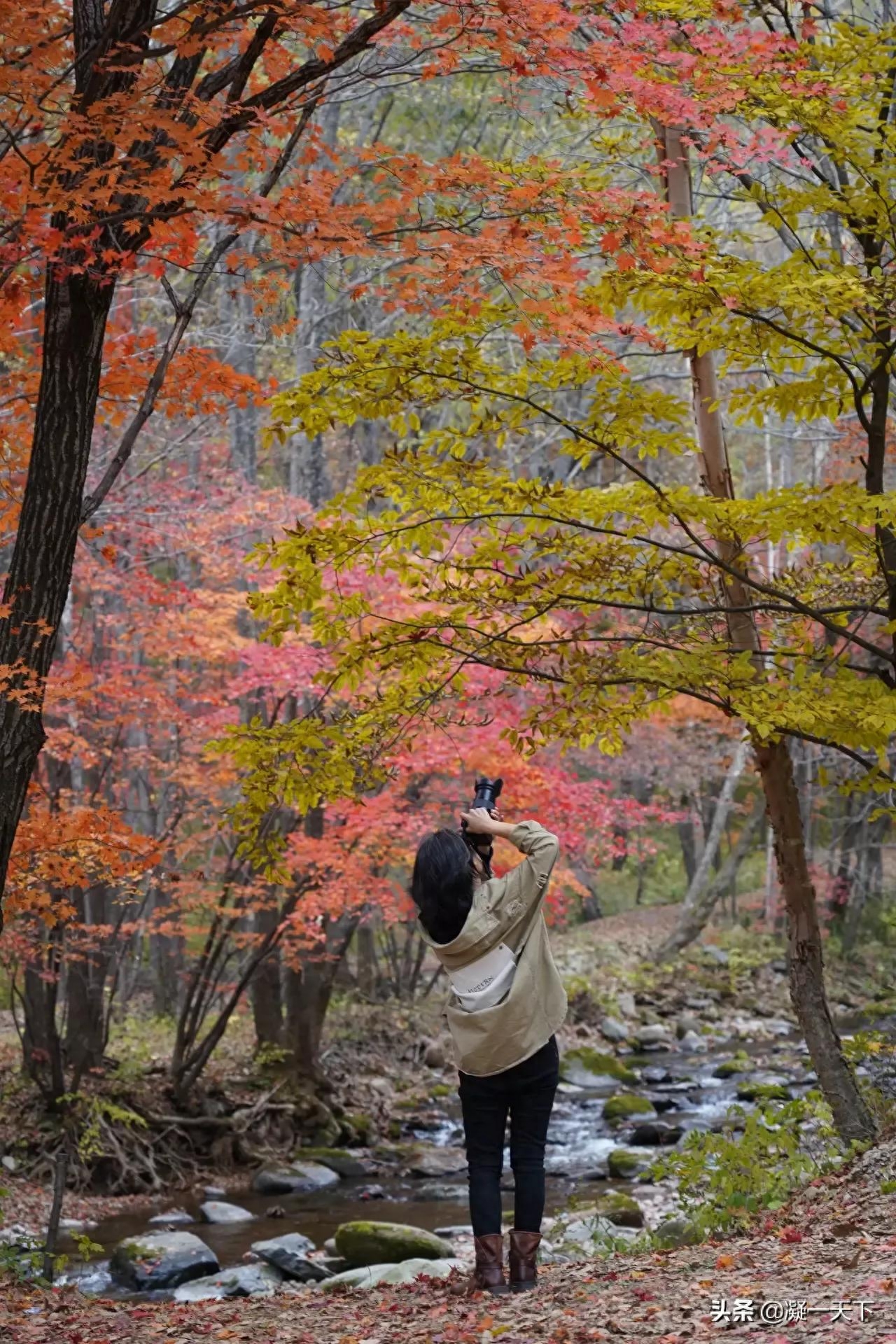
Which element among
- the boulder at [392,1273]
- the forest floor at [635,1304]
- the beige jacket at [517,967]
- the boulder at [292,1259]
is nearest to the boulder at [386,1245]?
the boulder at [292,1259]

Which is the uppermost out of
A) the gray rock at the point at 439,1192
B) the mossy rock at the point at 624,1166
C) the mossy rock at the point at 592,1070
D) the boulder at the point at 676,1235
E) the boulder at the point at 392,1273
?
the boulder at the point at 676,1235

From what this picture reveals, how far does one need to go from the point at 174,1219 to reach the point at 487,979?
660 centimetres

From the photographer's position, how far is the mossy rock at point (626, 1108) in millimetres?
13264

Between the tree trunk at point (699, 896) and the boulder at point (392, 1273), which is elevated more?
the tree trunk at point (699, 896)

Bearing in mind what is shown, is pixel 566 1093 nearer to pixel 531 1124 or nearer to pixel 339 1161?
pixel 339 1161

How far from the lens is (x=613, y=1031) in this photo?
60.2ft

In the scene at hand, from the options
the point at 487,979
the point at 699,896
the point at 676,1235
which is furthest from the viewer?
the point at 699,896

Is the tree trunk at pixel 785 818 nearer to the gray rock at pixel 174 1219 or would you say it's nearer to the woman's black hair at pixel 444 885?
the woman's black hair at pixel 444 885

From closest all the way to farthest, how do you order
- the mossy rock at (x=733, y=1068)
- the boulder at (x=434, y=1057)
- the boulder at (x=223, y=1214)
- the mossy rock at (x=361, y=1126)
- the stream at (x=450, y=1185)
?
the stream at (x=450, y=1185) → the boulder at (x=223, y=1214) → the mossy rock at (x=361, y=1126) → the mossy rock at (x=733, y=1068) → the boulder at (x=434, y=1057)

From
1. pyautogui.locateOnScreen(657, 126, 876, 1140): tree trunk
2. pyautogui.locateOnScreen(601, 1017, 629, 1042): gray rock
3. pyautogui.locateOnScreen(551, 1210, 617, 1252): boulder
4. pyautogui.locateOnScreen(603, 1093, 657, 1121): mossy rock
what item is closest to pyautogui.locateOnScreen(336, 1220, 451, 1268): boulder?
pyautogui.locateOnScreen(551, 1210, 617, 1252): boulder

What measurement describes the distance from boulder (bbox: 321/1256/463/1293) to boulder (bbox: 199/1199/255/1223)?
2.67m

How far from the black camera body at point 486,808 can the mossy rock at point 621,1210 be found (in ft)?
15.1

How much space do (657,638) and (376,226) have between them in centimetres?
233

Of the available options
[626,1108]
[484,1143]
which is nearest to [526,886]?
[484,1143]
